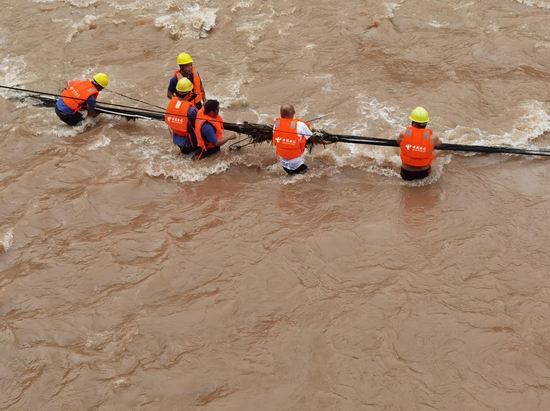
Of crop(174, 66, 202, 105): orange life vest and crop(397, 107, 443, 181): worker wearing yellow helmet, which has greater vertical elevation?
crop(174, 66, 202, 105): orange life vest

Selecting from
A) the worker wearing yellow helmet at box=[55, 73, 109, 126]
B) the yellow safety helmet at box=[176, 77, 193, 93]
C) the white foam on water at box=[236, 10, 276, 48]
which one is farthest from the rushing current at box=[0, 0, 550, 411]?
the yellow safety helmet at box=[176, 77, 193, 93]

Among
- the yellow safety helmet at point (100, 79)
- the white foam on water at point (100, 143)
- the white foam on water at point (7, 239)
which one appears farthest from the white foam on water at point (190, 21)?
the white foam on water at point (7, 239)

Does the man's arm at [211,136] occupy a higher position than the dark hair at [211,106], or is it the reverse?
the dark hair at [211,106]

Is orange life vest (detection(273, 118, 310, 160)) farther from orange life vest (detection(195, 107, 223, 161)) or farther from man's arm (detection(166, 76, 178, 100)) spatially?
man's arm (detection(166, 76, 178, 100))

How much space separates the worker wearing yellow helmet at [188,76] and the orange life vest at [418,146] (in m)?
3.08

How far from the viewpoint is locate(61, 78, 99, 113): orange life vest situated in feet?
25.7

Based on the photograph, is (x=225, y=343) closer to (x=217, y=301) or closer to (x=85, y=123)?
(x=217, y=301)

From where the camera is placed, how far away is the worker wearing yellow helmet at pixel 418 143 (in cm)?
629

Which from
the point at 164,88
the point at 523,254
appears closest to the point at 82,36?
the point at 164,88

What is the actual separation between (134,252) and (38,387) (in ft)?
5.75

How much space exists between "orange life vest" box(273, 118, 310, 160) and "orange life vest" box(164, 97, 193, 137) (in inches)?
50.3

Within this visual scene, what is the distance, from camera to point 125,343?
4.93 metres

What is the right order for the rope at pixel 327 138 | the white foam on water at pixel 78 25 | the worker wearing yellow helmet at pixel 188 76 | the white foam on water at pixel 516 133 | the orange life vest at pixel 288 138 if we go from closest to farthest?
the orange life vest at pixel 288 138 < the rope at pixel 327 138 < the white foam on water at pixel 516 133 < the worker wearing yellow helmet at pixel 188 76 < the white foam on water at pixel 78 25

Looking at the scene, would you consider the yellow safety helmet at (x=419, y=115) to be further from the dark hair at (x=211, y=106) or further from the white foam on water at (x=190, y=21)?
the white foam on water at (x=190, y=21)
